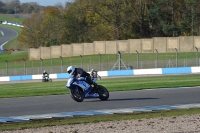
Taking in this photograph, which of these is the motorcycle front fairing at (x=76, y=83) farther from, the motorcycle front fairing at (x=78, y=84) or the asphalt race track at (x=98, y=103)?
the asphalt race track at (x=98, y=103)

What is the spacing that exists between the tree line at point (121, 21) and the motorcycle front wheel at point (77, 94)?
185 feet

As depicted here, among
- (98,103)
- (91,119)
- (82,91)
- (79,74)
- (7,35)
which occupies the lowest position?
(91,119)

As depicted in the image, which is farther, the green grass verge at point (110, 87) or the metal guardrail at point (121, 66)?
the metal guardrail at point (121, 66)

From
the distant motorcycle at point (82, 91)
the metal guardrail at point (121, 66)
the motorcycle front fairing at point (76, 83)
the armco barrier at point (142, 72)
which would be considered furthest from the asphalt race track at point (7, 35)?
the motorcycle front fairing at point (76, 83)

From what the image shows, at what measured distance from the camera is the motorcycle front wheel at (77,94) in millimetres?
18906

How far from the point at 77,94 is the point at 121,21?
60881mm

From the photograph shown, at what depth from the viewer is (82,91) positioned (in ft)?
62.9

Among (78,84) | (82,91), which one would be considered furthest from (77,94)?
(78,84)

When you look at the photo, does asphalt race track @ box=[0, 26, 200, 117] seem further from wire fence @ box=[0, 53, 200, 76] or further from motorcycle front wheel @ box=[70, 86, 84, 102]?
wire fence @ box=[0, 53, 200, 76]

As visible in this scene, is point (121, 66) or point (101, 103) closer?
point (101, 103)

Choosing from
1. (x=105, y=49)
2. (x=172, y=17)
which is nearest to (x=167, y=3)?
(x=172, y=17)

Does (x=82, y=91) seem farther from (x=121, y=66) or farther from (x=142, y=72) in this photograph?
(x=121, y=66)

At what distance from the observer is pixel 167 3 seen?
77875 millimetres

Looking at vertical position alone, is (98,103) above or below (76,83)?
below
